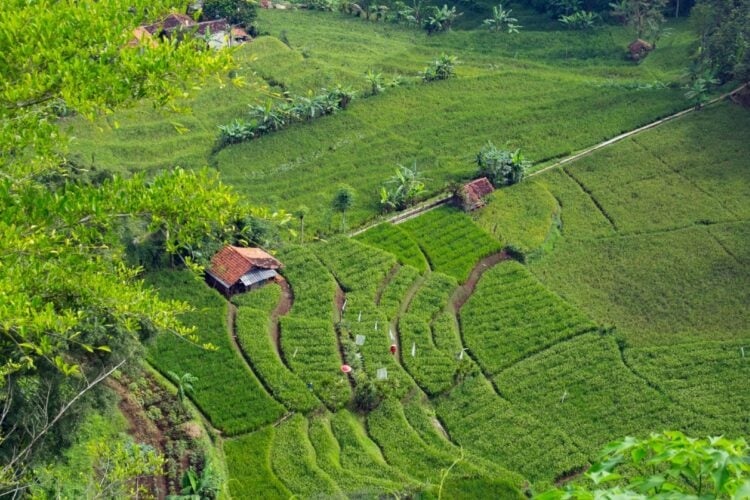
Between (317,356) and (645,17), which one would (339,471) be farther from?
(645,17)

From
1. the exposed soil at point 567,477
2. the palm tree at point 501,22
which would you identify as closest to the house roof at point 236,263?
the exposed soil at point 567,477

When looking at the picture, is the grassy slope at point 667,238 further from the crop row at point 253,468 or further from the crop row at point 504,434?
the crop row at point 253,468

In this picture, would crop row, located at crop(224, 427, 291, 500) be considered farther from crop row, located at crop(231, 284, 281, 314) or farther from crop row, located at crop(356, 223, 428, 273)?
crop row, located at crop(356, 223, 428, 273)

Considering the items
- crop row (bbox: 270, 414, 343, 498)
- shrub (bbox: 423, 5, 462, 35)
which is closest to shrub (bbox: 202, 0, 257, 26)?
shrub (bbox: 423, 5, 462, 35)

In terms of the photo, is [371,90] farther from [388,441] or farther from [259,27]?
[388,441]

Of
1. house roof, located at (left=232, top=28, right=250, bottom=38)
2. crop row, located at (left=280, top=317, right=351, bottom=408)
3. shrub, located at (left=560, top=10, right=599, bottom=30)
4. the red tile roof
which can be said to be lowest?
crop row, located at (left=280, top=317, right=351, bottom=408)

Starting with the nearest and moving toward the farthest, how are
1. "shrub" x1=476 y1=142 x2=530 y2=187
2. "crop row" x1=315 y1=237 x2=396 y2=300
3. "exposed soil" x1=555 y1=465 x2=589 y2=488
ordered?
"exposed soil" x1=555 y1=465 x2=589 y2=488 < "crop row" x1=315 y1=237 x2=396 y2=300 < "shrub" x1=476 y1=142 x2=530 y2=187

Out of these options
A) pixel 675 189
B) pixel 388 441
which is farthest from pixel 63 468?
pixel 675 189
